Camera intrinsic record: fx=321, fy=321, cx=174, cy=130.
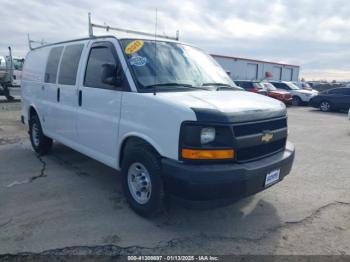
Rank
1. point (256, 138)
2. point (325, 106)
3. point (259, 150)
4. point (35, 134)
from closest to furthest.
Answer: point (256, 138) → point (259, 150) → point (35, 134) → point (325, 106)

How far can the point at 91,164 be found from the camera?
5953 mm

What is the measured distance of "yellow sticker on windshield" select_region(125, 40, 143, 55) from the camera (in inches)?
157

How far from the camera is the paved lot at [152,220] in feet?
10.8

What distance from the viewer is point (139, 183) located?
384 centimetres

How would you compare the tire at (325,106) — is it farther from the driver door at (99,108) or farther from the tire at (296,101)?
the driver door at (99,108)

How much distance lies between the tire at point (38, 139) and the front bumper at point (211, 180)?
3972mm

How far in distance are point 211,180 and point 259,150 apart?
83cm

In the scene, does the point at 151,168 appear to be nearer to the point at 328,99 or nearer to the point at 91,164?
the point at 91,164

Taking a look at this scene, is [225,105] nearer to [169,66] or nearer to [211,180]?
[211,180]

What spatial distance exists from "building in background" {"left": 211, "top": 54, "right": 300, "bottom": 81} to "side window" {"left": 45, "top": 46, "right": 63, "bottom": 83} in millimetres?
24591

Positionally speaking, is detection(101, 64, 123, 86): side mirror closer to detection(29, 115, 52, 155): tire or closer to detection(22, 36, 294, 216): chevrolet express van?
detection(22, 36, 294, 216): chevrolet express van

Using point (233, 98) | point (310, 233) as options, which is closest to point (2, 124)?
point (233, 98)

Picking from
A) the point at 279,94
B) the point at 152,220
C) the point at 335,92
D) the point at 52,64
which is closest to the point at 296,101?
the point at 279,94

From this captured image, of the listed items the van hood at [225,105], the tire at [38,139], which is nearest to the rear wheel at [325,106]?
the van hood at [225,105]
